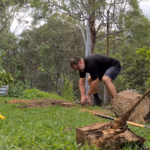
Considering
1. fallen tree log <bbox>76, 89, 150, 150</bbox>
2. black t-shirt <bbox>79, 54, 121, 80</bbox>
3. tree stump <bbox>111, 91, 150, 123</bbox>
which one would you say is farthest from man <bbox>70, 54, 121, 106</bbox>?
fallen tree log <bbox>76, 89, 150, 150</bbox>

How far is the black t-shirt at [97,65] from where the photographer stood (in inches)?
203

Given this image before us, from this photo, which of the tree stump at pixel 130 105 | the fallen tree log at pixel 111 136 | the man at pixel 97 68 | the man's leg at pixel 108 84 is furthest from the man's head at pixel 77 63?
the fallen tree log at pixel 111 136

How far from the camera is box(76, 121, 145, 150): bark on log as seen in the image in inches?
74.1

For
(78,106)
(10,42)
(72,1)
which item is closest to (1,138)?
(78,106)

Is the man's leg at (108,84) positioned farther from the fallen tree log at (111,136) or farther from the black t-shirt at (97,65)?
the fallen tree log at (111,136)

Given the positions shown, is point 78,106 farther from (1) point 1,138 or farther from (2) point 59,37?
(2) point 59,37

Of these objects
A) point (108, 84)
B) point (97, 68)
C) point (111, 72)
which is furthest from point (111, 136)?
point (97, 68)

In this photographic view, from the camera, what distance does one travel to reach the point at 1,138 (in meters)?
2.06

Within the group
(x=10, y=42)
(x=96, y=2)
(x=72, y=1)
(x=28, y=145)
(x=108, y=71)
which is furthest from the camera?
(x=10, y=42)

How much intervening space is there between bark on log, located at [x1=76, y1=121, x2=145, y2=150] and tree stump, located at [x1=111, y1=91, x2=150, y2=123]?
6.68ft

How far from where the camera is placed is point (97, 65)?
535 cm

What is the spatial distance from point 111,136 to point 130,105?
85.2 inches

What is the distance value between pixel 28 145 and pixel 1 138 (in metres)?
0.28

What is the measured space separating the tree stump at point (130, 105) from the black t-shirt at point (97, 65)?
997mm
